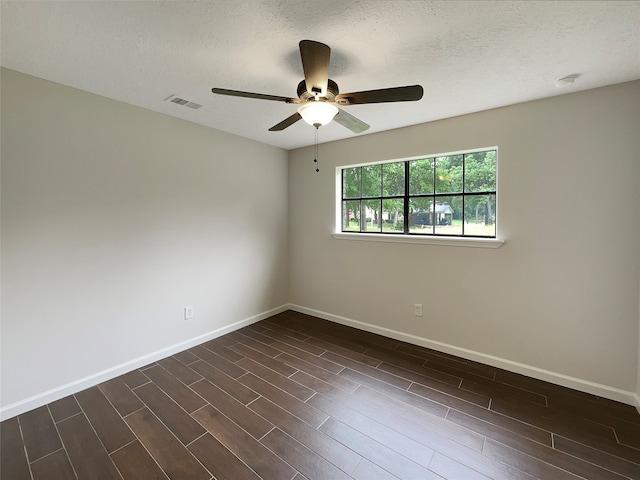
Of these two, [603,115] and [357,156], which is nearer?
[603,115]

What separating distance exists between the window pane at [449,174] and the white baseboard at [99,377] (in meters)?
2.90

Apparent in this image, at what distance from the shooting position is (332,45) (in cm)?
166

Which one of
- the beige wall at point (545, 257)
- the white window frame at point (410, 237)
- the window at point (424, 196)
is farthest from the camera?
the window at point (424, 196)

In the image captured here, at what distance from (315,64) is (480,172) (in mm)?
2104

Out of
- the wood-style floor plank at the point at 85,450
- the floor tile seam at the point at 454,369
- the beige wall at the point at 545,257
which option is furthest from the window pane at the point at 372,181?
the wood-style floor plank at the point at 85,450

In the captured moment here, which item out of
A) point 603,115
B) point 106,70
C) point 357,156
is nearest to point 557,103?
point 603,115

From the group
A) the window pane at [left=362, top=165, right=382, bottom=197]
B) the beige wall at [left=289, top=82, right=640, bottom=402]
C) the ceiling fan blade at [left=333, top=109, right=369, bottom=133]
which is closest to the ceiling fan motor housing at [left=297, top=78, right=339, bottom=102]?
the ceiling fan blade at [left=333, top=109, right=369, bottom=133]

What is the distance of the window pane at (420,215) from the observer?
311 centimetres

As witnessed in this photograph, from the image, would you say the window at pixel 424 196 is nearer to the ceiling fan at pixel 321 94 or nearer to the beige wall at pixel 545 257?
the beige wall at pixel 545 257

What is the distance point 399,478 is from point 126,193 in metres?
2.93

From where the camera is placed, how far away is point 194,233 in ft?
10.0

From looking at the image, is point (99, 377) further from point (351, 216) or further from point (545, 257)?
point (545, 257)

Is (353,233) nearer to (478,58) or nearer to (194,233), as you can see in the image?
(194,233)

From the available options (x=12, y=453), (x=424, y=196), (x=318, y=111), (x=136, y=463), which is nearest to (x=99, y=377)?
(x=12, y=453)
